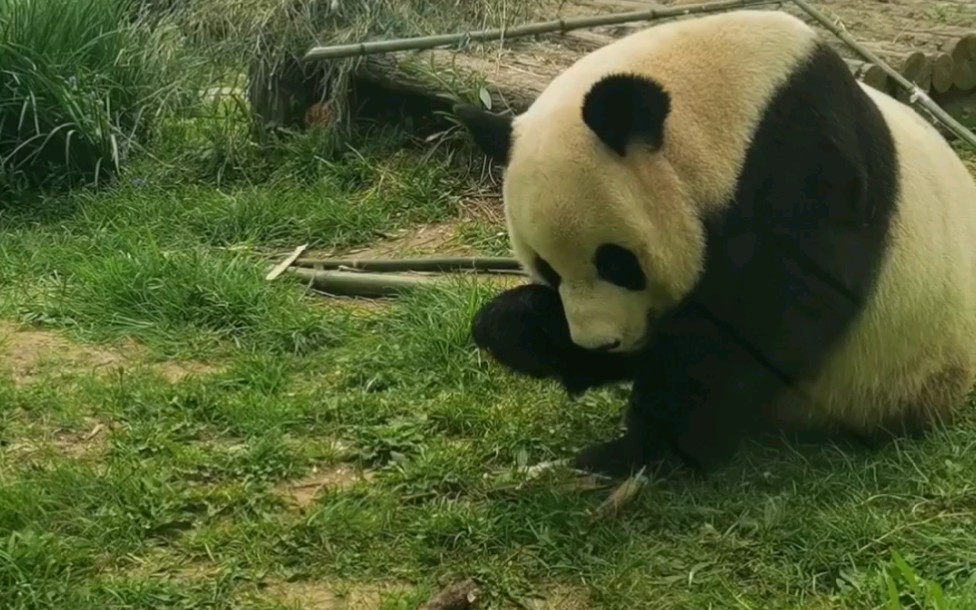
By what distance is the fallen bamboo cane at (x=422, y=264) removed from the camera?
5.39m

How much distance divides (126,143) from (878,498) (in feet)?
16.2

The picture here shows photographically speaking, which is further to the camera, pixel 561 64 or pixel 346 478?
pixel 561 64

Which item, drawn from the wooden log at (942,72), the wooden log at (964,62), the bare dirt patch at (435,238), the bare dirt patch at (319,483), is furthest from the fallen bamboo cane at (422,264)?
the wooden log at (964,62)

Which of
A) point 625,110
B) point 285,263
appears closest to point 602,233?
point 625,110

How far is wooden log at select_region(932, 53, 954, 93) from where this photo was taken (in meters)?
6.54

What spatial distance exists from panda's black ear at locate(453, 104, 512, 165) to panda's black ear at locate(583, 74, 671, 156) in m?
0.31

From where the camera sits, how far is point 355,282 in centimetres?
534

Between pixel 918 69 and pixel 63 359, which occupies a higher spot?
pixel 918 69

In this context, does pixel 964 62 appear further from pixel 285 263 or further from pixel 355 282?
pixel 285 263

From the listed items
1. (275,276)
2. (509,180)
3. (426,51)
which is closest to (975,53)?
(426,51)

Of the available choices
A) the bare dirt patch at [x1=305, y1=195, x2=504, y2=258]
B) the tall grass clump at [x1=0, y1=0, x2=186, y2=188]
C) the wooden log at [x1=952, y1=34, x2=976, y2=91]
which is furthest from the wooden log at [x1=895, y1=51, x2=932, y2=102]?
the tall grass clump at [x1=0, y1=0, x2=186, y2=188]

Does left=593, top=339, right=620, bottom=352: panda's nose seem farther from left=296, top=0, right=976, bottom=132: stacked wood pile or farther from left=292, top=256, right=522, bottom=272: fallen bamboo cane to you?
left=296, top=0, right=976, bottom=132: stacked wood pile

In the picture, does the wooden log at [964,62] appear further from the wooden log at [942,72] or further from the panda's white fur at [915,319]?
the panda's white fur at [915,319]

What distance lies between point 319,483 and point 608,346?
990 millimetres
